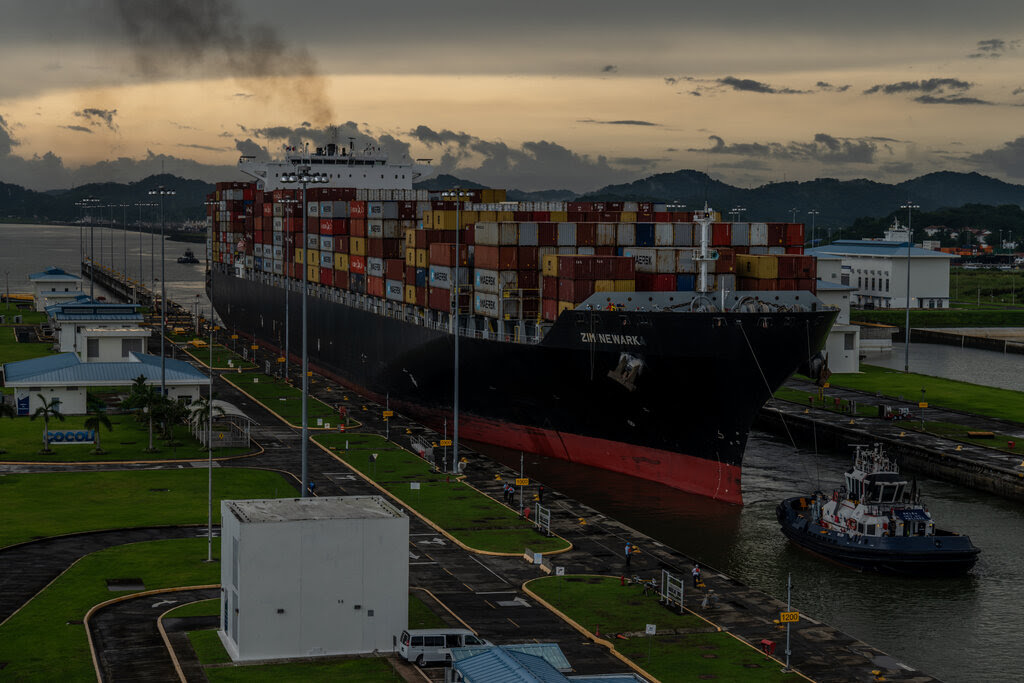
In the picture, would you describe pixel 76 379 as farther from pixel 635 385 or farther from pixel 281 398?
pixel 635 385

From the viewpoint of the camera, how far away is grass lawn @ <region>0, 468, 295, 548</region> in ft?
202

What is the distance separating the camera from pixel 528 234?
8338 cm

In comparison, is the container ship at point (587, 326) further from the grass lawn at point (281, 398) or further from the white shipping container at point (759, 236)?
the grass lawn at point (281, 398)

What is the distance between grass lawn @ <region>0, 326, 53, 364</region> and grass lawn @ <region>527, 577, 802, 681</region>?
90.5 meters

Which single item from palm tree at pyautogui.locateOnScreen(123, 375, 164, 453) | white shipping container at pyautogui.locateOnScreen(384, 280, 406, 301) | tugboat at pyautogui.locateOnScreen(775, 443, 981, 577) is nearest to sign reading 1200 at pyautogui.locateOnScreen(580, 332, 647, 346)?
tugboat at pyautogui.locateOnScreen(775, 443, 981, 577)

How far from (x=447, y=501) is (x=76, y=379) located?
1492 inches

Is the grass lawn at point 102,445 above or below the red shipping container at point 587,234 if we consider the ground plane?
below

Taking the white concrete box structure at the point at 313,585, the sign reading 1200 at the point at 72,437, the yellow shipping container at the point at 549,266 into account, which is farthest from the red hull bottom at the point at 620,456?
the white concrete box structure at the point at 313,585

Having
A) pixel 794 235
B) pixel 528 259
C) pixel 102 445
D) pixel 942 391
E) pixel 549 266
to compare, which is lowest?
pixel 102 445

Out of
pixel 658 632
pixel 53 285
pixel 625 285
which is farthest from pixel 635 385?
pixel 53 285

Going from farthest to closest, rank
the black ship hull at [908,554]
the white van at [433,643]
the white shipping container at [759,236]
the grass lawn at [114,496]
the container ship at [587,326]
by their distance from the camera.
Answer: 1. the white shipping container at [759,236]
2. the container ship at [587,326]
3. the grass lawn at [114,496]
4. the black ship hull at [908,554]
5. the white van at [433,643]

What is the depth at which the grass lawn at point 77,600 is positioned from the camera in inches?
1625

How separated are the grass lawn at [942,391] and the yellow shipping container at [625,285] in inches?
1506

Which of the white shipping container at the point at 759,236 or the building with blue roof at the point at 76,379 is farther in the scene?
the building with blue roof at the point at 76,379
